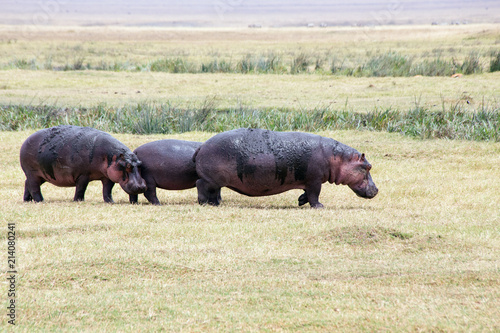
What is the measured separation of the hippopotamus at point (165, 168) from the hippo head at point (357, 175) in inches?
76.5

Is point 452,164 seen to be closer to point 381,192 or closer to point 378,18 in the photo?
point 381,192

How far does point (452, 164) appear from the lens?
11258mm

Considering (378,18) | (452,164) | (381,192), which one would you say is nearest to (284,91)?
(452,164)

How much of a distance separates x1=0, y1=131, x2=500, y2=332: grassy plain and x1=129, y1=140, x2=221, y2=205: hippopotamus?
26 cm

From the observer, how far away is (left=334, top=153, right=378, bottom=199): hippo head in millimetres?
8789

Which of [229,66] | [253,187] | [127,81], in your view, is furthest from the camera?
[229,66]

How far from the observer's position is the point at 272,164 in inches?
336

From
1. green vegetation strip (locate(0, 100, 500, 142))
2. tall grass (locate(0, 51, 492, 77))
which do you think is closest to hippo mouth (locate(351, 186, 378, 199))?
green vegetation strip (locate(0, 100, 500, 142))

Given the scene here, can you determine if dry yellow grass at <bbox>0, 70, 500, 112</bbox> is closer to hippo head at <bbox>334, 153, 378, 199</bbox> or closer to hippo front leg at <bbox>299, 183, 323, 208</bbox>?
hippo head at <bbox>334, 153, 378, 199</bbox>

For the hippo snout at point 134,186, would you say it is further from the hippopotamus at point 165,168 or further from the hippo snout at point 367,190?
the hippo snout at point 367,190

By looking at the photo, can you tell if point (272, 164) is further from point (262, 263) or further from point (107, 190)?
point (262, 263)

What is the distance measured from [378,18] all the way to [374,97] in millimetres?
115649

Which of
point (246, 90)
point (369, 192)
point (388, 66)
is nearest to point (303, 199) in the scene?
point (369, 192)

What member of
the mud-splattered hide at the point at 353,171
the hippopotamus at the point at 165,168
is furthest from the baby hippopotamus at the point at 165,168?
the mud-splattered hide at the point at 353,171
